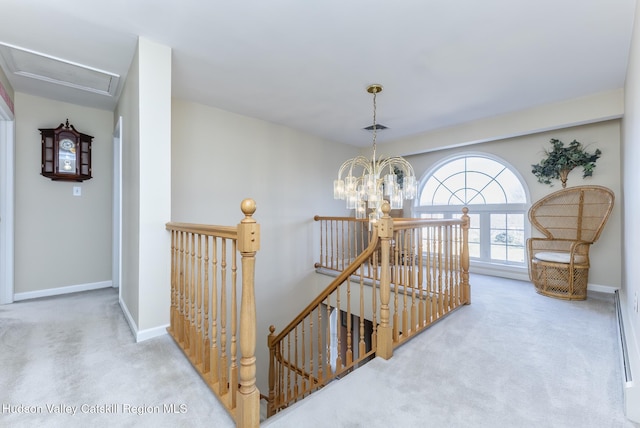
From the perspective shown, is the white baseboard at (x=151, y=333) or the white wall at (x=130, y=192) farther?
the white wall at (x=130, y=192)

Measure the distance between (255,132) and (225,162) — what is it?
671mm

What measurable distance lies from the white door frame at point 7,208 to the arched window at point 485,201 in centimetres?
552

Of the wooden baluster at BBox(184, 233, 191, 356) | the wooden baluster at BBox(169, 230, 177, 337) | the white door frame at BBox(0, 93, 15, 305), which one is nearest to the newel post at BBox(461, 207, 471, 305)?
the wooden baluster at BBox(184, 233, 191, 356)

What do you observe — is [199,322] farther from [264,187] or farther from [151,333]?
[264,187]

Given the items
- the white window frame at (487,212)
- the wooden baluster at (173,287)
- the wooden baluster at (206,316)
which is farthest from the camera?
A: the white window frame at (487,212)

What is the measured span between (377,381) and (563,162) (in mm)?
3762

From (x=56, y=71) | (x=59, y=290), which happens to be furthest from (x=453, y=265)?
(x=59, y=290)

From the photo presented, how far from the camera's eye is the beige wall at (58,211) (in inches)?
121

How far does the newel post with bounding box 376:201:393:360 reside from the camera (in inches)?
78.5

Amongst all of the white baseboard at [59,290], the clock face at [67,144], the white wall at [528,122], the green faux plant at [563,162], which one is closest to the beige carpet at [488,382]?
the green faux plant at [563,162]

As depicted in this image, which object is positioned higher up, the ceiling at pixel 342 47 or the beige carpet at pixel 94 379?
the ceiling at pixel 342 47

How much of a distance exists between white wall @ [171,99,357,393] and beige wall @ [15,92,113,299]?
1.07 meters

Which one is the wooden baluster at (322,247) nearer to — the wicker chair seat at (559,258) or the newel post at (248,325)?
the wicker chair seat at (559,258)

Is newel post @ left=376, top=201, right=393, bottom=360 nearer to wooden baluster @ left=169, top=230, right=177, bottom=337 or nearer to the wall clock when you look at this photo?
wooden baluster @ left=169, top=230, right=177, bottom=337
